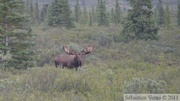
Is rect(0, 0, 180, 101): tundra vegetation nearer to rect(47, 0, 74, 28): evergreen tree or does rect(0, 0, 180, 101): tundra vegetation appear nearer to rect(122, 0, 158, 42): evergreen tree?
rect(122, 0, 158, 42): evergreen tree

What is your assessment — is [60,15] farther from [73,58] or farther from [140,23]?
[73,58]

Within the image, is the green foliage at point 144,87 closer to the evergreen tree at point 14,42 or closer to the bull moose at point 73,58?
the bull moose at point 73,58

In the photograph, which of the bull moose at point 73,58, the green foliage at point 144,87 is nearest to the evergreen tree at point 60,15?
the bull moose at point 73,58

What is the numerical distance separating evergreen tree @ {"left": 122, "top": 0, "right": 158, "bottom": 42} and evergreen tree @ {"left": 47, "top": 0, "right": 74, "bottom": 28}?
15548 millimetres

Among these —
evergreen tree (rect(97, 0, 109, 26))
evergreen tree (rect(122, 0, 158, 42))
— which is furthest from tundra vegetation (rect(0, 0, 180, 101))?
evergreen tree (rect(97, 0, 109, 26))

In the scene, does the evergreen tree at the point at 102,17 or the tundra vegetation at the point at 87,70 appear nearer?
the tundra vegetation at the point at 87,70

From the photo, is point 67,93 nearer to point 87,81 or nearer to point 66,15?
point 87,81

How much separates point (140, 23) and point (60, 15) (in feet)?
54.3

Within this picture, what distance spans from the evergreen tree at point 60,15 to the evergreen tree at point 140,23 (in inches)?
612

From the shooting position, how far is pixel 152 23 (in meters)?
22.9

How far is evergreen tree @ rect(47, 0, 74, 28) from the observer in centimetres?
3756

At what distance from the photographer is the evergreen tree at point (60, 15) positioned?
1479 inches

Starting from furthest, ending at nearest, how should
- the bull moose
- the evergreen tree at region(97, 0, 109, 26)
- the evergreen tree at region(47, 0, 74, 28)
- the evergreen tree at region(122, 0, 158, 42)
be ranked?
the evergreen tree at region(97, 0, 109, 26) < the evergreen tree at region(47, 0, 74, 28) < the evergreen tree at region(122, 0, 158, 42) < the bull moose

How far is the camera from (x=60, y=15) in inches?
1475
